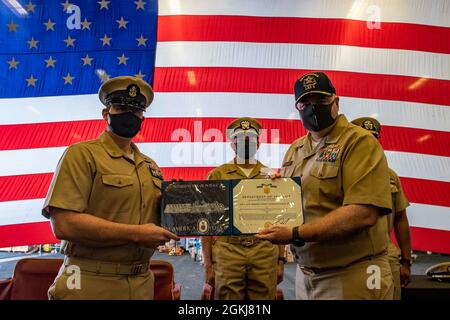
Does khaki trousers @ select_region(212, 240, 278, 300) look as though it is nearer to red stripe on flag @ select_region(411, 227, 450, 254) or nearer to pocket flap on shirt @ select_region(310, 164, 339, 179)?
pocket flap on shirt @ select_region(310, 164, 339, 179)

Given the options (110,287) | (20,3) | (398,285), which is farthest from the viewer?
(20,3)

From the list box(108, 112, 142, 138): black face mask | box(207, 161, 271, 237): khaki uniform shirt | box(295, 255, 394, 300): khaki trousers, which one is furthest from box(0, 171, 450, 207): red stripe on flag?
box(295, 255, 394, 300): khaki trousers

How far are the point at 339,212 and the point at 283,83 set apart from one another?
2081 millimetres

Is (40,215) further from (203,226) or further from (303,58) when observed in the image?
(303,58)

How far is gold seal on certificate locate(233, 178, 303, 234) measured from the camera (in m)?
1.32

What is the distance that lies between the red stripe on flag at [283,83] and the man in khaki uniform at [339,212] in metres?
1.68

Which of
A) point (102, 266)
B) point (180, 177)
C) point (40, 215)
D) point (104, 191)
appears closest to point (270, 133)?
point (180, 177)

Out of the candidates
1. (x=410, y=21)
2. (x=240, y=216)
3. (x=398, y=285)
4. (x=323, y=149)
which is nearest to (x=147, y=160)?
(x=240, y=216)

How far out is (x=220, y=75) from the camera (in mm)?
3092

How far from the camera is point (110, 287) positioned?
1265 millimetres

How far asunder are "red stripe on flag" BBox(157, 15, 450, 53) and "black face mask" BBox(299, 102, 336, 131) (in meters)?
1.91

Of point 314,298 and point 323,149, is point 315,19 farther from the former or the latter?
point 314,298

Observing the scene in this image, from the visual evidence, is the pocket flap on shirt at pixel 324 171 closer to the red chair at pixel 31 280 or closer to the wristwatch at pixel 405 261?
the wristwatch at pixel 405 261

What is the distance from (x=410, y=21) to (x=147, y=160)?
2.98 meters
